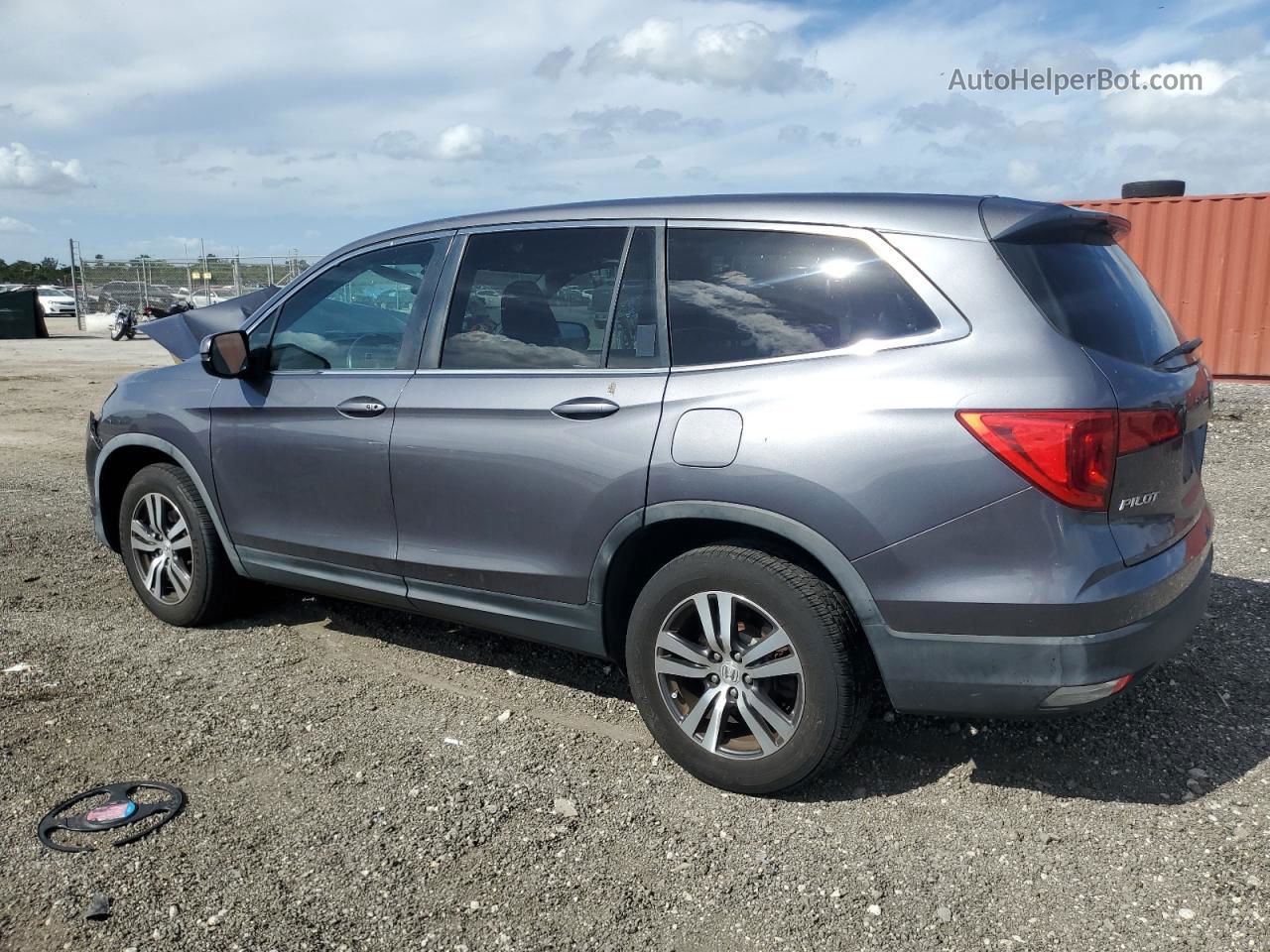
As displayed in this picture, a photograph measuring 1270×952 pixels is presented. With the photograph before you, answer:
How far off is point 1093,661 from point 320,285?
3.27 metres

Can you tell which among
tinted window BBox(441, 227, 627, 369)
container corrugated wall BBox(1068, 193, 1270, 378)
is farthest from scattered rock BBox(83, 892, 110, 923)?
container corrugated wall BBox(1068, 193, 1270, 378)

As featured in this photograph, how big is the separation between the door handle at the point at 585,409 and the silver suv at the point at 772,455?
1 cm

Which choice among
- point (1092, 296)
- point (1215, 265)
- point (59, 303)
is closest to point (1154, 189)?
point (1215, 265)

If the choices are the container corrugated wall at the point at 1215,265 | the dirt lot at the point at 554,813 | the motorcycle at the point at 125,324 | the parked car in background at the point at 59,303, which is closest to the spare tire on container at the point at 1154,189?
the container corrugated wall at the point at 1215,265

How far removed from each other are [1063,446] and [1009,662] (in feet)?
1.96

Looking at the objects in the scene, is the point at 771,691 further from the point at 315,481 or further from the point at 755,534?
the point at 315,481

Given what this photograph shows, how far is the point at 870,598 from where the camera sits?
291 cm

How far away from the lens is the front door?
3967mm

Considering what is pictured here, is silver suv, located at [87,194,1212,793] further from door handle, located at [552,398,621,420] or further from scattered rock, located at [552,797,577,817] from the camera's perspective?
scattered rock, located at [552,797,577,817]

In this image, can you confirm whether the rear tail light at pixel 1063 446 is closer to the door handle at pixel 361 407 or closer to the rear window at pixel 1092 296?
the rear window at pixel 1092 296

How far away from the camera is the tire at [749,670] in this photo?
9.86ft

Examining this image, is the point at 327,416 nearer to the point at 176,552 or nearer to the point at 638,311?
the point at 176,552

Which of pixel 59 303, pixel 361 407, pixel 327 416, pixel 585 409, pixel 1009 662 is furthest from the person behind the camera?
pixel 59 303

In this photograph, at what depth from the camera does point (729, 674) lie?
3.19 metres
